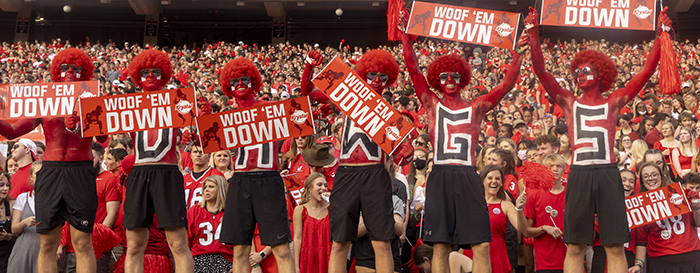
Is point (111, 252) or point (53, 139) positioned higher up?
point (53, 139)

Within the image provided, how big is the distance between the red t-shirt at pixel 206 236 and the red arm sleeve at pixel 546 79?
3.27 metres

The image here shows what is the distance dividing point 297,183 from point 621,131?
507 cm

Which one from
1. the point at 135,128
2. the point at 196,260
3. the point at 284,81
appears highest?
the point at 284,81

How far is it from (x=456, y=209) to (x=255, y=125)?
1.84m

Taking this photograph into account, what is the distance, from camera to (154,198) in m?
4.98

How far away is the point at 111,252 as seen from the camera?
6238 millimetres

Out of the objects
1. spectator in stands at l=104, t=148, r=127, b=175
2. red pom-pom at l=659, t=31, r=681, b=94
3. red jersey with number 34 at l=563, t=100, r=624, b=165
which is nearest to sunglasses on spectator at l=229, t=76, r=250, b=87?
spectator in stands at l=104, t=148, r=127, b=175

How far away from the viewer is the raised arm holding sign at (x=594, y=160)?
4.57 m

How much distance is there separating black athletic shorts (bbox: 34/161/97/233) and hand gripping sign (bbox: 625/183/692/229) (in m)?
4.71

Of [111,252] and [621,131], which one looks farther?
[621,131]

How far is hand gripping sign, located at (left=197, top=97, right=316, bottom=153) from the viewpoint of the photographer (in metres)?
5.11

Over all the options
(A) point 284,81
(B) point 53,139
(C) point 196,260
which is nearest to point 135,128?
(B) point 53,139

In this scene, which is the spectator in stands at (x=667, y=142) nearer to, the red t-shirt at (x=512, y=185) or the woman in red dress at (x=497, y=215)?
the red t-shirt at (x=512, y=185)

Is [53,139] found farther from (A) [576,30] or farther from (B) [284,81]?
(A) [576,30]
